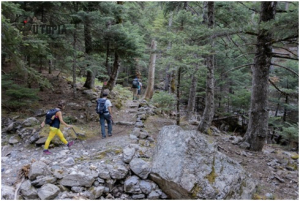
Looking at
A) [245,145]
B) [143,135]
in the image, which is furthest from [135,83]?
[245,145]

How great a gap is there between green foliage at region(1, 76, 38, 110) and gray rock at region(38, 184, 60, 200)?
15.2 ft

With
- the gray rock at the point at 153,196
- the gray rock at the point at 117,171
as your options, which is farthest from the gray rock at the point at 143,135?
the gray rock at the point at 153,196

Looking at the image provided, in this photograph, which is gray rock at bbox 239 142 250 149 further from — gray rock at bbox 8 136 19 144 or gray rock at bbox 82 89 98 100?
gray rock at bbox 8 136 19 144

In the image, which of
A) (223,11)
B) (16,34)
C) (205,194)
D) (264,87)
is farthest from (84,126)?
(223,11)

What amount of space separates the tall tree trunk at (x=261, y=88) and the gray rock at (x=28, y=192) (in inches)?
305

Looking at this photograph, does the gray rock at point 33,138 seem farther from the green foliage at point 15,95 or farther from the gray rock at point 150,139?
the gray rock at point 150,139

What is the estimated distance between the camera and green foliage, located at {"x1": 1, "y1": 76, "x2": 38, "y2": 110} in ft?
23.0

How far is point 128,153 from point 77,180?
1532mm

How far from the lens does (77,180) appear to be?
4.18 metres

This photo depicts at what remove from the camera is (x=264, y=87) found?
7.22 m

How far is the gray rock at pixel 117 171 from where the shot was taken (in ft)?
15.0

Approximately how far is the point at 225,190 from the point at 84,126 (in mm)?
5780

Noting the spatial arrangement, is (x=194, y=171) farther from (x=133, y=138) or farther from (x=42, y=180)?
(x=42, y=180)

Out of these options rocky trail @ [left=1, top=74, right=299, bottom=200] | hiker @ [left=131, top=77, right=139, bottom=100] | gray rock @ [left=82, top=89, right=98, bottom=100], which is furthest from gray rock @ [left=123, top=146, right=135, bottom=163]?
hiker @ [left=131, top=77, right=139, bottom=100]
